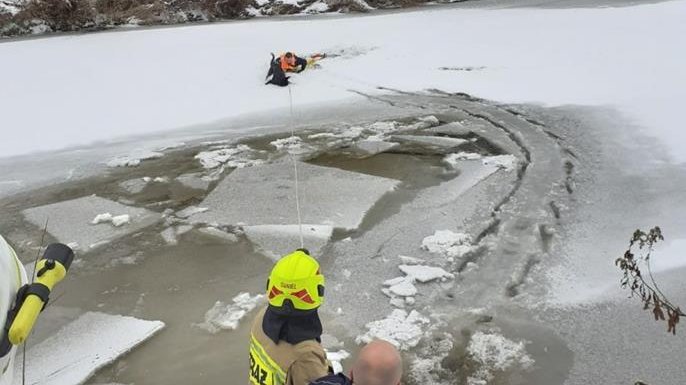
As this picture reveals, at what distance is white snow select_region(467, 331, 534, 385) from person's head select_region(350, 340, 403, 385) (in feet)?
5.39

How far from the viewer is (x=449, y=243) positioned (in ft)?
16.3

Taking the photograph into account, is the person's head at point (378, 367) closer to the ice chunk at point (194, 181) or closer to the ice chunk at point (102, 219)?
the ice chunk at point (102, 219)

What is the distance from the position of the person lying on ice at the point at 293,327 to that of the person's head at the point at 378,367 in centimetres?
40

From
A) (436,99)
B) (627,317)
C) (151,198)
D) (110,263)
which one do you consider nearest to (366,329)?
(627,317)

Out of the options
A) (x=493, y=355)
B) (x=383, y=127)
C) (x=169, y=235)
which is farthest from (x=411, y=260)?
(x=383, y=127)

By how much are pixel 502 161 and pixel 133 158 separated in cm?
457

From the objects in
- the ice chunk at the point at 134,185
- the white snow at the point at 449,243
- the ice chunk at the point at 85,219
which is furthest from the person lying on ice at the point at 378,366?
the ice chunk at the point at 134,185

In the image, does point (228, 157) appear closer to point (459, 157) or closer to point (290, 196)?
point (290, 196)

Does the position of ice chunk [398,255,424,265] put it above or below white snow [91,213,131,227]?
above

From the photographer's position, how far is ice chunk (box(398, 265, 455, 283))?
14.6 feet

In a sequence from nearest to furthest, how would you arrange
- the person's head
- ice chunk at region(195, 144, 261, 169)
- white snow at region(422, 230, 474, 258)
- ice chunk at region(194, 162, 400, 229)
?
the person's head, white snow at region(422, 230, 474, 258), ice chunk at region(194, 162, 400, 229), ice chunk at region(195, 144, 261, 169)

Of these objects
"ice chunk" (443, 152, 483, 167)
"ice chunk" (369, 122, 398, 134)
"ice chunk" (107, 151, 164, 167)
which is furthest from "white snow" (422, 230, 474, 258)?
"ice chunk" (107, 151, 164, 167)

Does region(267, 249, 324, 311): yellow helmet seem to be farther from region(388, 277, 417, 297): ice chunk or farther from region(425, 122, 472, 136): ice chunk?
region(425, 122, 472, 136): ice chunk

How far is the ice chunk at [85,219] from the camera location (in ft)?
18.1
